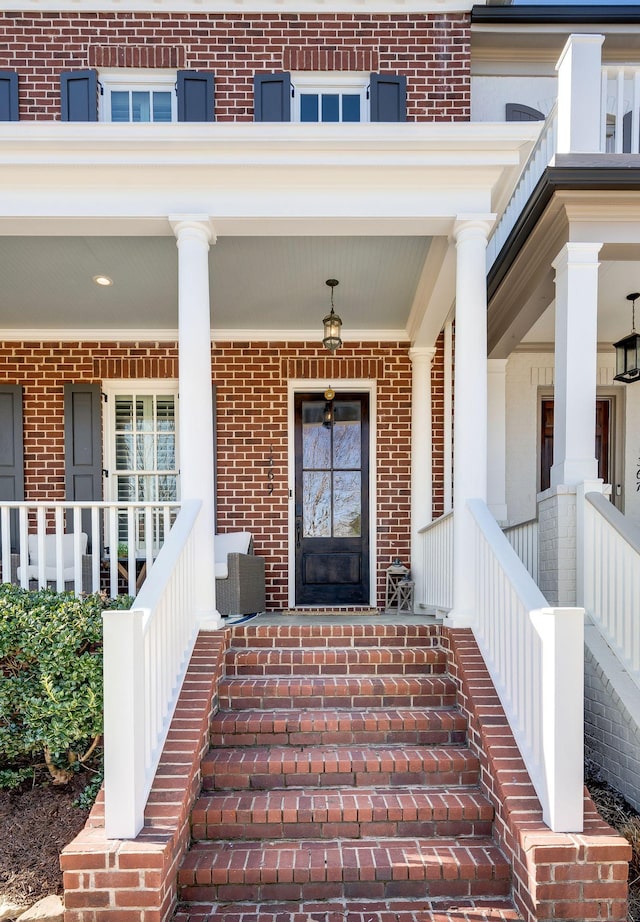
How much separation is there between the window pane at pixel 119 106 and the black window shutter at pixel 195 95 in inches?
20.1

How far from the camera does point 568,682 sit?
2.34m

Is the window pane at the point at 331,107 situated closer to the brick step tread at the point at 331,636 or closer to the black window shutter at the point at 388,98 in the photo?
the black window shutter at the point at 388,98

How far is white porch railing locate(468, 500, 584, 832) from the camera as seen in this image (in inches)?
92.0

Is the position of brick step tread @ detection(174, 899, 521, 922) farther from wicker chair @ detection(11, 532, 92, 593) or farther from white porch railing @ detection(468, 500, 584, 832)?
wicker chair @ detection(11, 532, 92, 593)

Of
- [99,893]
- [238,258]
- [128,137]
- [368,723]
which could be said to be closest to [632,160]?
[238,258]

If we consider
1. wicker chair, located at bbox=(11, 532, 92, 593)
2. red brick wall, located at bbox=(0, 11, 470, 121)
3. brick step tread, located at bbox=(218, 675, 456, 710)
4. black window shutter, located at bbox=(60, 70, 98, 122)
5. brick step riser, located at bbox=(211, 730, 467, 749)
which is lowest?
brick step riser, located at bbox=(211, 730, 467, 749)

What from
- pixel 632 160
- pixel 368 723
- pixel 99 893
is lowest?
pixel 99 893

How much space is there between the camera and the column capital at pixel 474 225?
3654 millimetres

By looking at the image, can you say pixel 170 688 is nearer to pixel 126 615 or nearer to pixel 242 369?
pixel 126 615

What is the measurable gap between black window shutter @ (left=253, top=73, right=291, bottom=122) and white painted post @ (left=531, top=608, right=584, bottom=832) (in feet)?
15.5

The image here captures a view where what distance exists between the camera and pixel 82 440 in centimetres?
602

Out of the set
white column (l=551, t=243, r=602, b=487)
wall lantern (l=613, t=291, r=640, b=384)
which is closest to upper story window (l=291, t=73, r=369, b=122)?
white column (l=551, t=243, r=602, b=487)

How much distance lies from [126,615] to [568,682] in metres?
1.74

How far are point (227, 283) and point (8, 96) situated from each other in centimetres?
259
